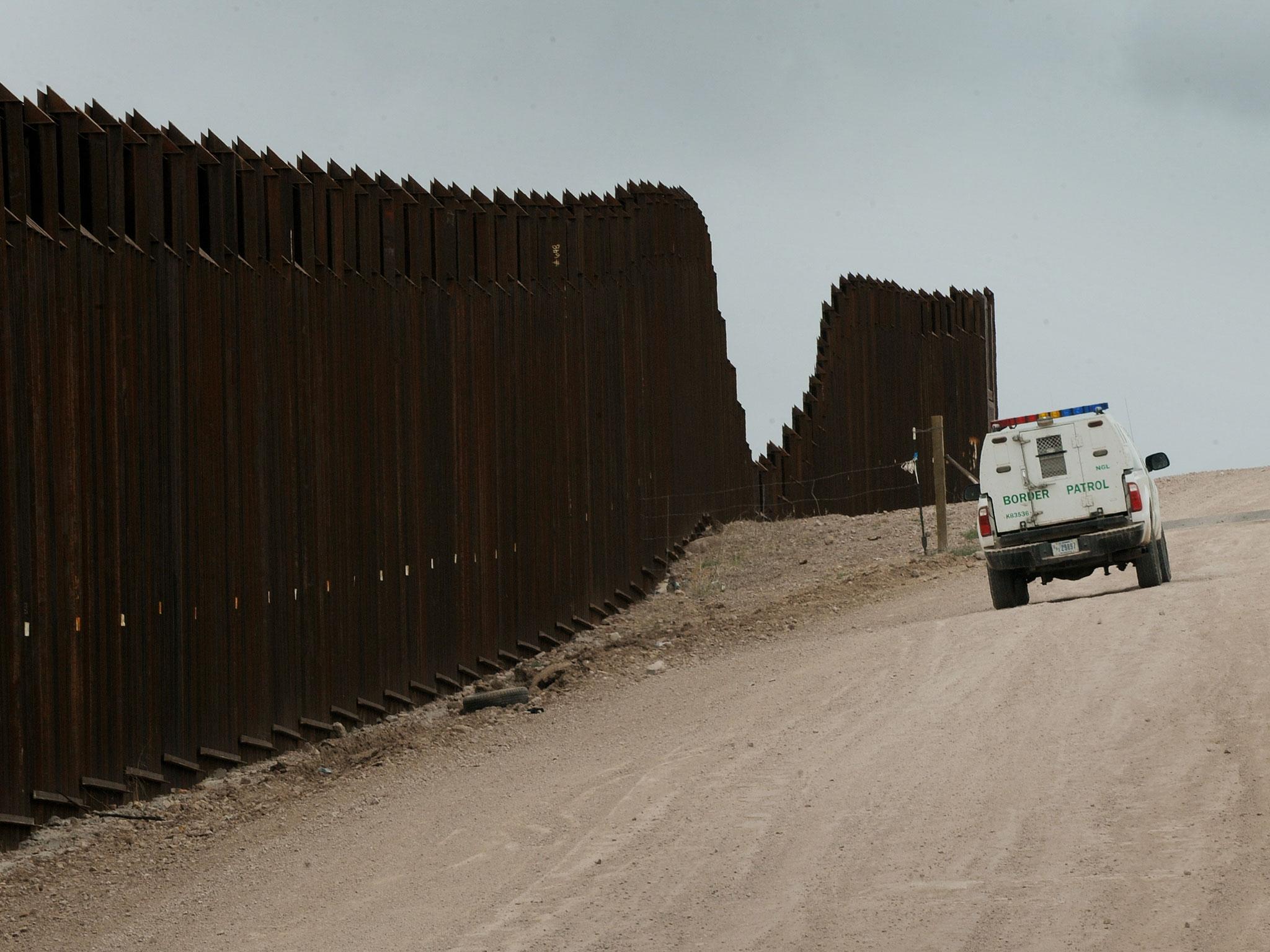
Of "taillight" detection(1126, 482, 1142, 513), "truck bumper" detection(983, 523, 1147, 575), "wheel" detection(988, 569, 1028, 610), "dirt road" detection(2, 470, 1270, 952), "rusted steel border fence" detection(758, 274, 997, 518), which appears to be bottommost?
"dirt road" detection(2, 470, 1270, 952)

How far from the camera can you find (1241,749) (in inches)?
413

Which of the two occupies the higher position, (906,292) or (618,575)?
(906,292)

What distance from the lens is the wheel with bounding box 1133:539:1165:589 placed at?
17.7 metres

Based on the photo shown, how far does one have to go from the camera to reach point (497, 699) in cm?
1753

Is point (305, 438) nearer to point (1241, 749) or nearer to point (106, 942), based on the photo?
point (106, 942)

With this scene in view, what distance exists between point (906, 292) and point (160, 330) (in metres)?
23.8

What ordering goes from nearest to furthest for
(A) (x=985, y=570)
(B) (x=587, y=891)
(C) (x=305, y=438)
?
(B) (x=587, y=891)
(C) (x=305, y=438)
(A) (x=985, y=570)

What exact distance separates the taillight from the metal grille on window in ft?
2.30

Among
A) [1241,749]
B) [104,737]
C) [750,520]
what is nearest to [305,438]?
[104,737]

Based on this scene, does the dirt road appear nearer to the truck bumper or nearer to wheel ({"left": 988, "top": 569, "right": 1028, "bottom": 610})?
the truck bumper

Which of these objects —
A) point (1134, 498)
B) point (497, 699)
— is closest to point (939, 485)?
point (1134, 498)

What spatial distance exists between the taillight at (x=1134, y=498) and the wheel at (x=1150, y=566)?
59 cm

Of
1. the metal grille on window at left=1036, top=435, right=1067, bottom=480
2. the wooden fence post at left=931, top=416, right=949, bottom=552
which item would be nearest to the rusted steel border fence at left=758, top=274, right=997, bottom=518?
the wooden fence post at left=931, top=416, right=949, bottom=552

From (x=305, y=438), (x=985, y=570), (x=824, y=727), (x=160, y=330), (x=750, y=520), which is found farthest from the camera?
(x=750, y=520)
